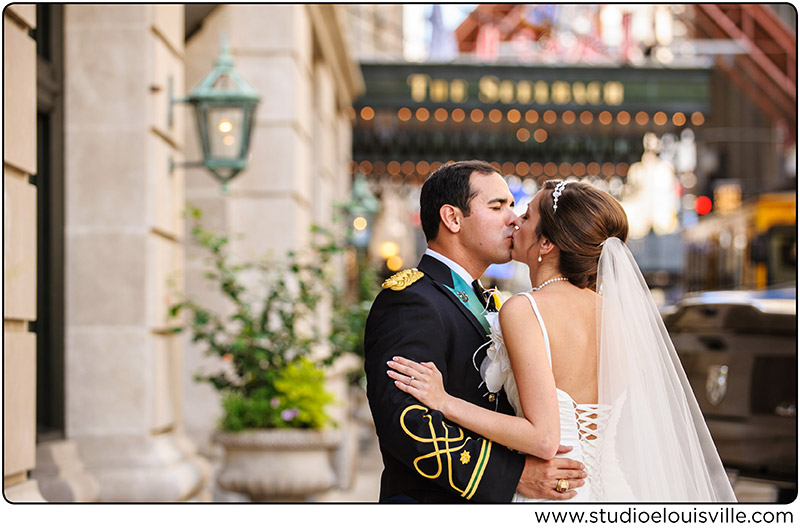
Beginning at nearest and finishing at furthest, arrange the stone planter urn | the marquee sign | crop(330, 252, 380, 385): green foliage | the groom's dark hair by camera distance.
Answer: the groom's dark hair < the stone planter urn < crop(330, 252, 380, 385): green foliage < the marquee sign

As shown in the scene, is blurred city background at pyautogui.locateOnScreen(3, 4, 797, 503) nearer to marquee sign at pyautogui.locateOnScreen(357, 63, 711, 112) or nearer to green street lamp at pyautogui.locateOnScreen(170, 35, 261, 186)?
green street lamp at pyautogui.locateOnScreen(170, 35, 261, 186)

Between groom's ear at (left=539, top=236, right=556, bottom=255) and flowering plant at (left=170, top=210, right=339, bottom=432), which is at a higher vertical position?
groom's ear at (left=539, top=236, right=556, bottom=255)

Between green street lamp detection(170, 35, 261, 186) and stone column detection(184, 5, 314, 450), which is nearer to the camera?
green street lamp detection(170, 35, 261, 186)

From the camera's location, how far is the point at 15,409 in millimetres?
4777

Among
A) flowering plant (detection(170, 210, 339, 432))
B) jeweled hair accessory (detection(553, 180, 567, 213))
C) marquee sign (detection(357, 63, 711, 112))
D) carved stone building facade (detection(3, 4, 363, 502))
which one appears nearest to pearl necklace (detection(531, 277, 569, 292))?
jeweled hair accessory (detection(553, 180, 567, 213))

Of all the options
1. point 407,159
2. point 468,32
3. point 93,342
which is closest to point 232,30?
point 93,342

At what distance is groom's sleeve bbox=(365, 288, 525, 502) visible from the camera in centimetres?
329

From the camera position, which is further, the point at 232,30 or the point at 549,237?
the point at 232,30

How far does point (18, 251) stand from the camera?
4824 mm

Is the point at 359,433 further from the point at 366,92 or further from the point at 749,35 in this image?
the point at 749,35

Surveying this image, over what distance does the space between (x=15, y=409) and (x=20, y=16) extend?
68.6 inches

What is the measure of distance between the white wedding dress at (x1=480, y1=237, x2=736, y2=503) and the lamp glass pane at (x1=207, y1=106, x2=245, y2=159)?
4515mm
